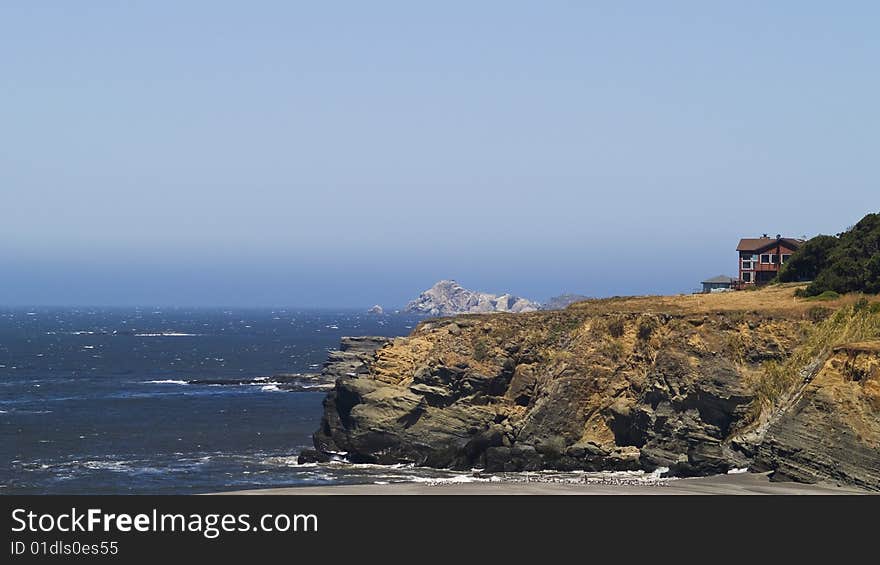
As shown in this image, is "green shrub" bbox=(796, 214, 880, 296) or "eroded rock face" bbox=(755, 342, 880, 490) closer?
"eroded rock face" bbox=(755, 342, 880, 490)

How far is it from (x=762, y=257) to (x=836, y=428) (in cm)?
5651

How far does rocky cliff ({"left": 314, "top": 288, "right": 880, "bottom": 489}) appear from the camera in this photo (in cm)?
5422

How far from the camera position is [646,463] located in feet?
211

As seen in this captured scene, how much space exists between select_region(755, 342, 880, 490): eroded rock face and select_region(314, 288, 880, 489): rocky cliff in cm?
6

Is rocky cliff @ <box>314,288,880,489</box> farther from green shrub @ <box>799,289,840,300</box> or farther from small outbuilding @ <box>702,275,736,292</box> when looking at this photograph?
small outbuilding @ <box>702,275,736,292</box>

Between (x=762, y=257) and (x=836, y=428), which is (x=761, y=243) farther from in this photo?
(x=836, y=428)

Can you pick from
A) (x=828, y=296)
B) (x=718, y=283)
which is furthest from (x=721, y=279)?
(x=828, y=296)

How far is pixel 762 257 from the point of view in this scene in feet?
352

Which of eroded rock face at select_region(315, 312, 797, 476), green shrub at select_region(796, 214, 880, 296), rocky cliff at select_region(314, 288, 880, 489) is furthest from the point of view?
green shrub at select_region(796, 214, 880, 296)

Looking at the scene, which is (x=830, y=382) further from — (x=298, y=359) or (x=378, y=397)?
(x=298, y=359)

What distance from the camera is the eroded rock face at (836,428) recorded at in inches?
2036

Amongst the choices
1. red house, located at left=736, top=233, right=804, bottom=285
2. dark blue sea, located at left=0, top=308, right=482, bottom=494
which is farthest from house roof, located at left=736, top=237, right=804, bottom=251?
dark blue sea, located at left=0, top=308, right=482, bottom=494

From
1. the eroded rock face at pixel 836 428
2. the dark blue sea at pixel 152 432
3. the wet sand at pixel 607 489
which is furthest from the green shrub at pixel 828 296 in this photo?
the dark blue sea at pixel 152 432

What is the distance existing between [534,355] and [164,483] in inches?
983
